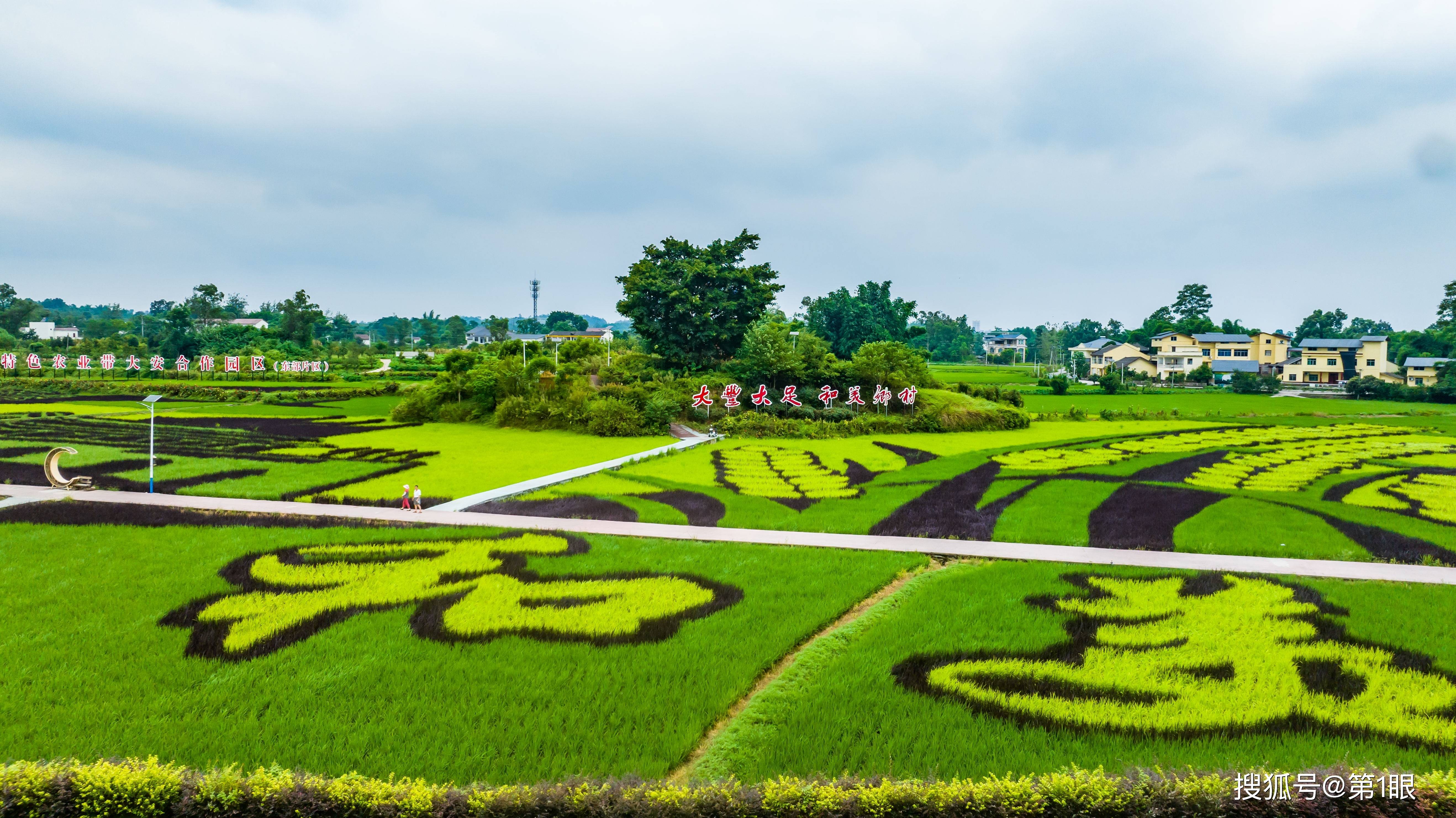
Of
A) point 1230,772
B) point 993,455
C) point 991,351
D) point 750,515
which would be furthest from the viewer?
point 991,351

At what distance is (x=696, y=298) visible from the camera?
45656 millimetres

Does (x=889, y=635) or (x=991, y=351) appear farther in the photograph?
(x=991, y=351)

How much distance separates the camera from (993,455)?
95.5 feet

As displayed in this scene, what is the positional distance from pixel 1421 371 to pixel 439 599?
308ft

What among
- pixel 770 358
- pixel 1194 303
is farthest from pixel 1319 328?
pixel 770 358

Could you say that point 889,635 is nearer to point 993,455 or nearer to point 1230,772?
point 1230,772

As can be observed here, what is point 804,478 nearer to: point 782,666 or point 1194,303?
point 782,666

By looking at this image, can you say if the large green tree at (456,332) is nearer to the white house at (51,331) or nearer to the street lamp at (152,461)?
the white house at (51,331)

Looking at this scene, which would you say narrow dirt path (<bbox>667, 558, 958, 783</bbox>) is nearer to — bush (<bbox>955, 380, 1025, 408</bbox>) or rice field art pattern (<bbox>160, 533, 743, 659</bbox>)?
rice field art pattern (<bbox>160, 533, 743, 659</bbox>)

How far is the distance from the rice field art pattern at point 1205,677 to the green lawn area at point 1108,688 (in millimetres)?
27

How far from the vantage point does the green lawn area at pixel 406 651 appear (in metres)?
7.32

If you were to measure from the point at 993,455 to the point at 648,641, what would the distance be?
74.4 ft

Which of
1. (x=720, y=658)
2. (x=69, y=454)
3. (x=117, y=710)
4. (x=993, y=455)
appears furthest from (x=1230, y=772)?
(x=69, y=454)

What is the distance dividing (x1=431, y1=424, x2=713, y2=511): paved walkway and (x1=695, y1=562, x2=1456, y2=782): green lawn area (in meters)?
12.4
